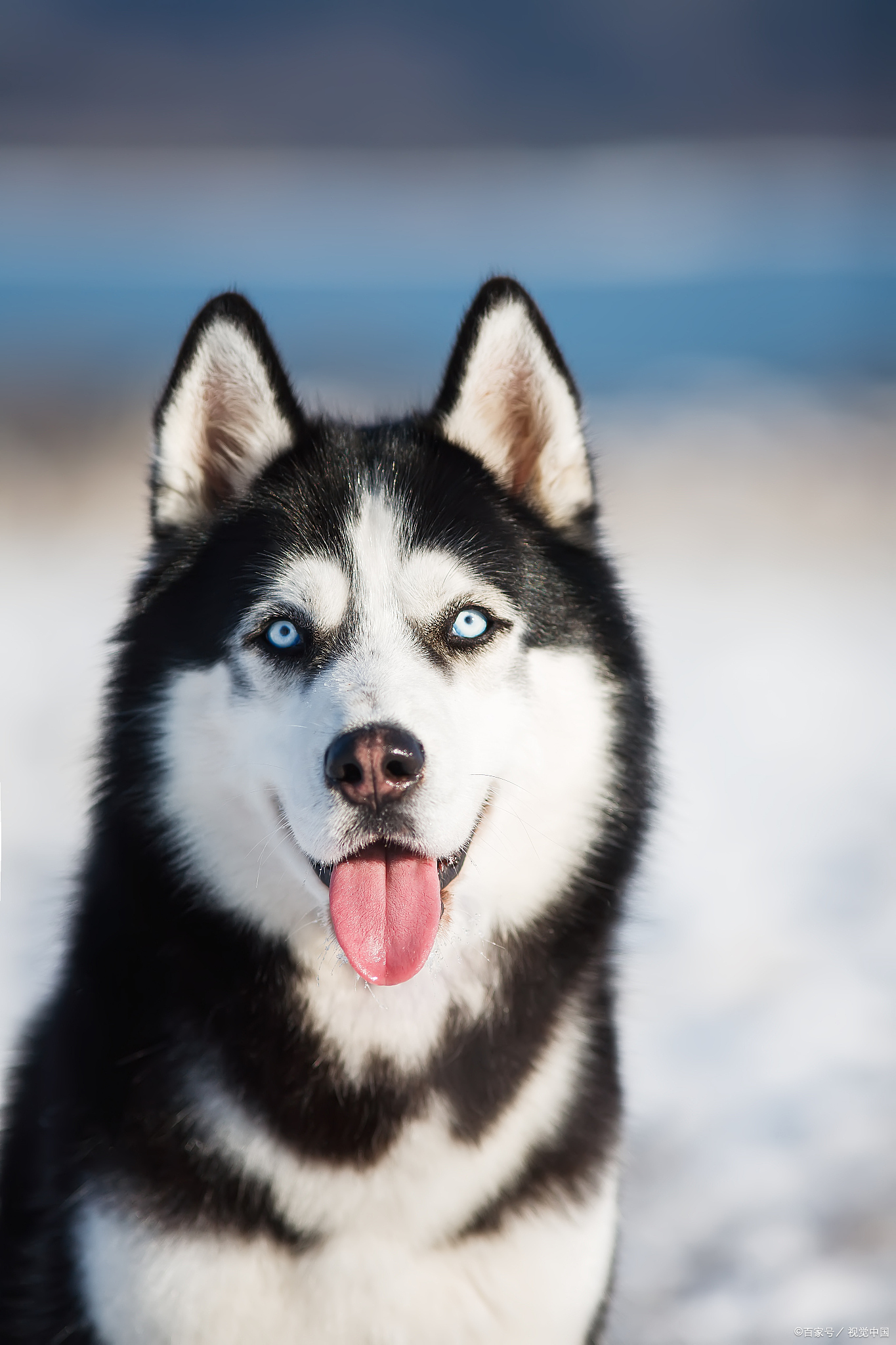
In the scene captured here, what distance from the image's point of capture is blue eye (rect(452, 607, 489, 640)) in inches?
83.1

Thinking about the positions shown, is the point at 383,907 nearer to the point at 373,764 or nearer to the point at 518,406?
the point at 373,764

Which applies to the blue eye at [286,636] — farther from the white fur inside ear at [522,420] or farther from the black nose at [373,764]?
the white fur inside ear at [522,420]

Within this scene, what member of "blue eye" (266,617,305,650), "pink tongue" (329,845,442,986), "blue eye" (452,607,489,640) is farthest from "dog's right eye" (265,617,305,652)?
"pink tongue" (329,845,442,986)

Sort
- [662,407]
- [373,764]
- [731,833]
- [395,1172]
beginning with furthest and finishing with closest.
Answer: [662,407]
[731,833]
[395,1172]
[373,764]

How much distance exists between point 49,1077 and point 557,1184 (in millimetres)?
965

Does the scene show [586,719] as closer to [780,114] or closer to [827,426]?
[827,426]

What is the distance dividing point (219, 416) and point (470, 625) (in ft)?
2.11

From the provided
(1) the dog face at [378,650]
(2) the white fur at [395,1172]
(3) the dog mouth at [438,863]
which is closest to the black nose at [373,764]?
(1) the dog face at [378,650]

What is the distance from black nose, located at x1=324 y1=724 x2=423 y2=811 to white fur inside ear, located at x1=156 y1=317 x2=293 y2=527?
2.23ft

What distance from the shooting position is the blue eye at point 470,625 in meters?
2.11

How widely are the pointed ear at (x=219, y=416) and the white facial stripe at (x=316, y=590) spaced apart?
0.92ft

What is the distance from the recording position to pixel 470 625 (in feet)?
6.95

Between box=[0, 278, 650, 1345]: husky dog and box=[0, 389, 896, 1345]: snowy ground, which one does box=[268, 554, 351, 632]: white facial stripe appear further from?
box=[0, 389, 896, 1345]: snowy ground

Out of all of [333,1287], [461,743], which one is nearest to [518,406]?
[461,743]
